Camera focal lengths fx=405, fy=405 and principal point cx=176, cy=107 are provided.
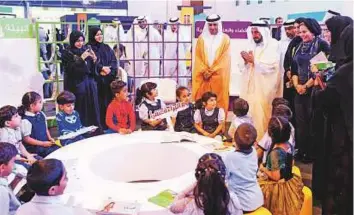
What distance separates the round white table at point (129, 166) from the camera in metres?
2.20

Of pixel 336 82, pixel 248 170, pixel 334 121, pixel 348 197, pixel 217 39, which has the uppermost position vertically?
pixel 217 39

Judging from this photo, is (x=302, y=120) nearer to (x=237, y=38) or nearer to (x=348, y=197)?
(x=348, y=197)

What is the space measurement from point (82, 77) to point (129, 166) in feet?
5.19

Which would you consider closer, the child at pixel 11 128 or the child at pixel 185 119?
the child at pixel 11 128

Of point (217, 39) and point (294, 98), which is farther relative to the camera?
point (217, 39)

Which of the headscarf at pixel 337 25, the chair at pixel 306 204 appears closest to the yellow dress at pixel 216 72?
the headscarf at pixel 337 25

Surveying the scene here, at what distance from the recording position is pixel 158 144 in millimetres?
3207

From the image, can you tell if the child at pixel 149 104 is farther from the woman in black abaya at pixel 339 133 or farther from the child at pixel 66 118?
the woman in black abaya at pixel 339 133

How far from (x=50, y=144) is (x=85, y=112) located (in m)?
1.23

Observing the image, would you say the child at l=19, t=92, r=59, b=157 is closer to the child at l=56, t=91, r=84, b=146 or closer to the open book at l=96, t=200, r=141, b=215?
the child at l=56, t=91, r=84, b=146

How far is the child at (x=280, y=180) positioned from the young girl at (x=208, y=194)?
652 mm

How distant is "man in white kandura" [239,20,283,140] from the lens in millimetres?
4434

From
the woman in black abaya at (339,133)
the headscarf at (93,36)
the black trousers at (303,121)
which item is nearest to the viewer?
the woman in black abaya at (339,133)

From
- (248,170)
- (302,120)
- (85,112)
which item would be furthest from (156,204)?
(85,112)
